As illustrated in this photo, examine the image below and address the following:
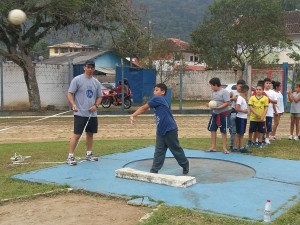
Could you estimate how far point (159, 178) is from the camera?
6520 mm

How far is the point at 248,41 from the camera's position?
3925 cm

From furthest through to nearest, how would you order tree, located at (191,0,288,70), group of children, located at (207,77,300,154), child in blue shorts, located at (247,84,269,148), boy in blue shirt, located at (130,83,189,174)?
tree, located at (191,0,288,70), child in blue shorts, located at (247,84,269,148), group of children, located at (207,77,300,154), boy in blue shirt, located at (130,83,189,174)

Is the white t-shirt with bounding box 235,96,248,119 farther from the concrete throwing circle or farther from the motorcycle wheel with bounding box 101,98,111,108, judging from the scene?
the motorcycle wheel with bounding box 101,98,111,108

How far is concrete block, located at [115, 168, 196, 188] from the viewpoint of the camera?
636cm

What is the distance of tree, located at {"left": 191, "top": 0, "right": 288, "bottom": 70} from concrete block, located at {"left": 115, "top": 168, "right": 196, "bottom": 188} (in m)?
32.1

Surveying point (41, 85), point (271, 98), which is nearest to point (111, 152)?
point (271, 98)

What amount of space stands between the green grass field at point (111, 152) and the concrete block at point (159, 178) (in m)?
1.05

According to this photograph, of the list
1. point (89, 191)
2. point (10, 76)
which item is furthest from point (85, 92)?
point (10, 76)

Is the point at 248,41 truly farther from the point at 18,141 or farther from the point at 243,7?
the point at 18,141

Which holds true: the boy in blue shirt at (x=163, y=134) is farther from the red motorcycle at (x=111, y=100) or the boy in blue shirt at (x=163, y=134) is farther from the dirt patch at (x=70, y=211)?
the red motorcycle at (x=111, y=100)

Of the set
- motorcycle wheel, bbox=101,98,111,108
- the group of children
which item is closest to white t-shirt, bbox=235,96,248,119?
the group of children

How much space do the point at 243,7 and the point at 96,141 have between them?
1349 inches

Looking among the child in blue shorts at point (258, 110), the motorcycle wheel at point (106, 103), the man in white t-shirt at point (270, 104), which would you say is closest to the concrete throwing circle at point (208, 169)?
the child in blue shorts at point (258, 110)

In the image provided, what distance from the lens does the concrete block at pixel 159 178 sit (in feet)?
20.9
